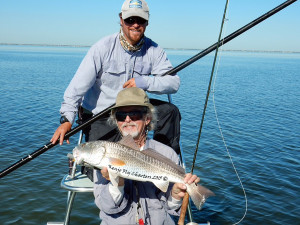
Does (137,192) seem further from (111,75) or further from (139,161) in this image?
(111,75)

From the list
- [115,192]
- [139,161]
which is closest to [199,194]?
[139,161]

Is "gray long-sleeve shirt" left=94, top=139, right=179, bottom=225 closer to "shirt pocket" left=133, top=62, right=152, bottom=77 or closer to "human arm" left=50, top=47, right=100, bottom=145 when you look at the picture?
"human arm" left=50, top=47, right=100, bottom=145

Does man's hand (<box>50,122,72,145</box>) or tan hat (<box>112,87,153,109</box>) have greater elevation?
tan hat (<box>112,87,153,109</box>)

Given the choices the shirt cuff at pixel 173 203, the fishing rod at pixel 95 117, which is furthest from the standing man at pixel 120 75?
the shirt cuff at pixel 173 203

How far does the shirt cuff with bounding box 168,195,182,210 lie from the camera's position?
3743 millimetres

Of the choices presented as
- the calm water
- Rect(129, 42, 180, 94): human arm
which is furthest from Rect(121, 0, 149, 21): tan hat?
the calm water

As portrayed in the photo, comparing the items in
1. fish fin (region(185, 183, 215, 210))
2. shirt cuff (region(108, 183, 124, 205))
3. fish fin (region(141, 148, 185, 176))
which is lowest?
shirt cuff (region(108, 183, 124, 205))

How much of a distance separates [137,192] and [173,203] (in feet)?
1.50

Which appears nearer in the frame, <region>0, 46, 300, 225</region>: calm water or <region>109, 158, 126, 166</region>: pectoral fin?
<region>109, 158, 126, 166</region>: pectoral fin

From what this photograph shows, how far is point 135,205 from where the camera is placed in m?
3.79

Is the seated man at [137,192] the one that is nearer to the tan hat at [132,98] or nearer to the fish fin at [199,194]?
the tan hat at [132,98]

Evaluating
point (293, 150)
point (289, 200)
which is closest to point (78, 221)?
point (289, 200)

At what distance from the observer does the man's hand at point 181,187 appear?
3469 mm

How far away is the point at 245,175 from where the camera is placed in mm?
10914
